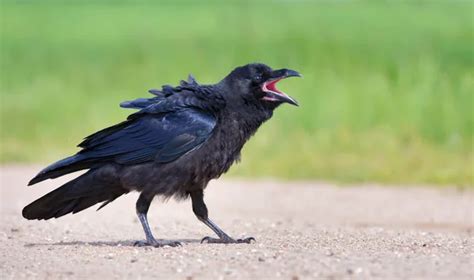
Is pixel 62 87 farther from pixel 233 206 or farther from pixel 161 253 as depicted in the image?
pixel 161 253

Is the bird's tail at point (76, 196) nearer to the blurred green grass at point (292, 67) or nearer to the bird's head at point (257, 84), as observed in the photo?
the bird's head at point (257, 84)

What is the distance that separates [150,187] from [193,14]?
1540 cm

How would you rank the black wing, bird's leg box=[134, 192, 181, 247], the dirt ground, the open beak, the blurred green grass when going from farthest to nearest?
the blurred green grass → the open beak → bird's leg box=[134, 192, 181, 247] → the black wing → the dirt ground

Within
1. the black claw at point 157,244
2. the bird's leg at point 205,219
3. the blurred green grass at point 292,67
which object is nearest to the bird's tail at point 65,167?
the black claw at point 157,244

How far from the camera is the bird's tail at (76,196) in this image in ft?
33.7

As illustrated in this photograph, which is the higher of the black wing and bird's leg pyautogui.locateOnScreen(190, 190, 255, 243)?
the black wing

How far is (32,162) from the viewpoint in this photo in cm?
1953

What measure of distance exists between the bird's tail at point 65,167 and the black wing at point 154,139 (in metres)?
0.06

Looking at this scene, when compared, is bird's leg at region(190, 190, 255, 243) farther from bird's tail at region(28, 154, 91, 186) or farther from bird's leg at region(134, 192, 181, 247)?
bird's tail at region(28, 154, 91, 186)

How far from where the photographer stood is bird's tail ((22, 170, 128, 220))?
33.7ft

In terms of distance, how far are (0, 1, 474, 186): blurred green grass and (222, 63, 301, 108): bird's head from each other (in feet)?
25.2

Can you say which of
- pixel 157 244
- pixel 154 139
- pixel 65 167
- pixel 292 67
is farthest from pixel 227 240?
pixel 292 67

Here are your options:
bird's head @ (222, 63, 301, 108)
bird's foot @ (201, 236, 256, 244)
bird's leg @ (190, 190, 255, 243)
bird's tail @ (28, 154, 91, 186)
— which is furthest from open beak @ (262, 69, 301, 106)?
bird's tail @ (28, 154, 91, 186)

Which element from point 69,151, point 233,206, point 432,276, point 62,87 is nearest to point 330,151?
point 233,206
